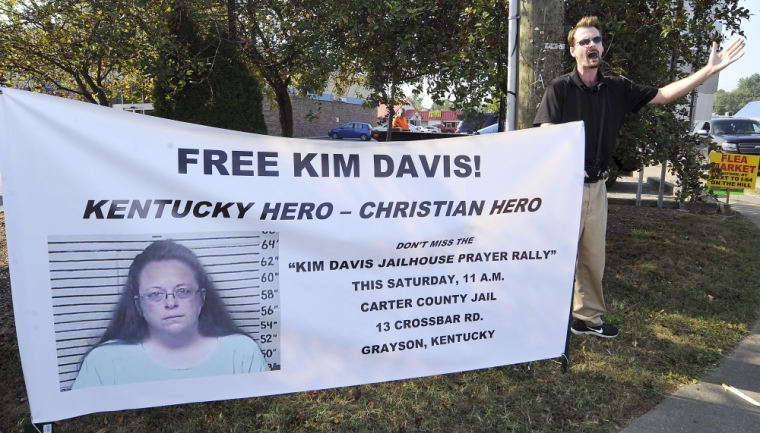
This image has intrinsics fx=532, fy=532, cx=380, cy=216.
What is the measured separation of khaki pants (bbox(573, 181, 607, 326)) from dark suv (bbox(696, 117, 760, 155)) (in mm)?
15229

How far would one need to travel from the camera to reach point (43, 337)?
2416 millimetres

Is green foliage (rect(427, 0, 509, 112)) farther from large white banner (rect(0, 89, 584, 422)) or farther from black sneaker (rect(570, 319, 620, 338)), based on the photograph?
black sneaker (rect(570, 319, 620, 338))

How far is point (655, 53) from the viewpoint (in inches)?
221

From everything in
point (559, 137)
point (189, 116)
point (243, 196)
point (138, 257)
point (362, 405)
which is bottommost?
point (362, 405)

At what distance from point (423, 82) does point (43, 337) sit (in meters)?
4.97

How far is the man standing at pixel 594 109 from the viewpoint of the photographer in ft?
11.3

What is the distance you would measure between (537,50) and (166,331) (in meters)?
3.07

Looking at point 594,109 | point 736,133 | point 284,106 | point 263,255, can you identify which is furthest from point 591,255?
point 736,133

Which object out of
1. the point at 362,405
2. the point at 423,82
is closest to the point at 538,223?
the point at 362,405

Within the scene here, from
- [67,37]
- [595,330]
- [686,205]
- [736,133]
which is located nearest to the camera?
[595,330]

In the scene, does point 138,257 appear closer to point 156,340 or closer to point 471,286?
point 156,340

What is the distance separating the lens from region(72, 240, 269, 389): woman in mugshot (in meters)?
2.51

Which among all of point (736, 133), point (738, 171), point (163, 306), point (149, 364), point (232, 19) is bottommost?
point (149, 364)

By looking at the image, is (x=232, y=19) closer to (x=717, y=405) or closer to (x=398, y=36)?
(x=398, y=36)
